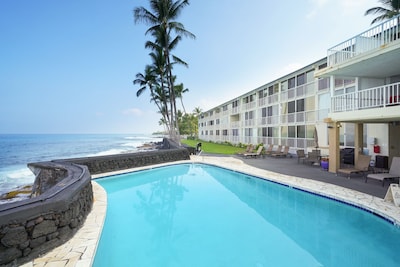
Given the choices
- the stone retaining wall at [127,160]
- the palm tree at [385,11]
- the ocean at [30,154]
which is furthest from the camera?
the palm tree at [385,11]

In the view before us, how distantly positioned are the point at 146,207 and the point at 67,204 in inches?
139

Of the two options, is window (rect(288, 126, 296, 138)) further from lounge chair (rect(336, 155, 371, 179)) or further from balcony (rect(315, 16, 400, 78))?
lounge chair (rect(336, 155, 371, 179))

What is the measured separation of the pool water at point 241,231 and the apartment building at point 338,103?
179 inches

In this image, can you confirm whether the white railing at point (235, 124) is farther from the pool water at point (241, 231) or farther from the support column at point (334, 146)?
the pool water at point (241, 231)

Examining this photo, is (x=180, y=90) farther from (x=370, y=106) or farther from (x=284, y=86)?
(x=370, y=106)

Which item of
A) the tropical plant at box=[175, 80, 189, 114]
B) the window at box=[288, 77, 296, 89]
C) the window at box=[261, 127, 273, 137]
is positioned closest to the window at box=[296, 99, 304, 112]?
the window at box=[288, 77, 296, 89]

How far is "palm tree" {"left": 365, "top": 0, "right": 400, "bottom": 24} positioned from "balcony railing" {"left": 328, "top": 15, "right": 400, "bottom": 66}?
1074cm


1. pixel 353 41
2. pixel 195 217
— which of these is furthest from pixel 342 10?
pixel 195 217

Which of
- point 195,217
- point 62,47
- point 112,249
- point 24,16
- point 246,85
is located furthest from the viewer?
point 246,85

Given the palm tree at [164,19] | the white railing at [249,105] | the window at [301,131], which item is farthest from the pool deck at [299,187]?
the white railing at [249,105]

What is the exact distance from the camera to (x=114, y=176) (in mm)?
11359

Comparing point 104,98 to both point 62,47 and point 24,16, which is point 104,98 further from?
point 24,16

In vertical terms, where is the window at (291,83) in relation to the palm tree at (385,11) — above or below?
below

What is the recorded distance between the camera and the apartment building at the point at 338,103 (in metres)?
8.78
